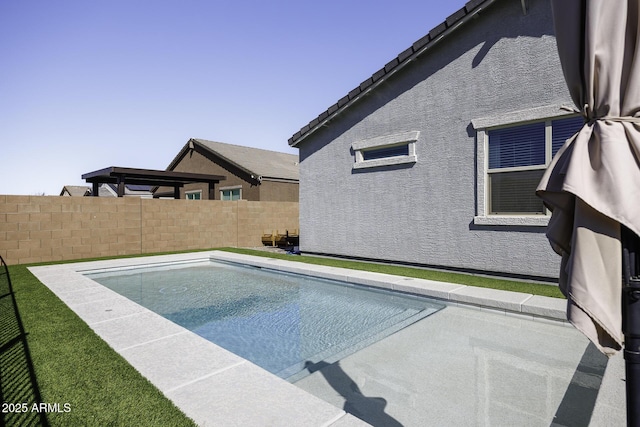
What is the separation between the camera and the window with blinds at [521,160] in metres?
7.77

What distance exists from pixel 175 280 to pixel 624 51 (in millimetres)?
10803

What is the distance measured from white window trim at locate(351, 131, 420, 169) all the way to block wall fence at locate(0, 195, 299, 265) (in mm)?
8627

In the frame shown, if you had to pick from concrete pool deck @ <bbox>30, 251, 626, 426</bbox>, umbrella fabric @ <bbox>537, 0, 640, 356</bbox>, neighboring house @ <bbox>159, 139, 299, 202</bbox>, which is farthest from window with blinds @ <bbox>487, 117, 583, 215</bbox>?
neighboring house @ <bbox>159, 139, 299, 202</bbox>

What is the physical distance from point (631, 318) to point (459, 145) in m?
8.27

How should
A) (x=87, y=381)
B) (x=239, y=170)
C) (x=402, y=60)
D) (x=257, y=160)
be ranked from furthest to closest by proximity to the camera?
(x=257, y=160), (x=239, y=170), (x=402, y=60), (x=87, y=381)

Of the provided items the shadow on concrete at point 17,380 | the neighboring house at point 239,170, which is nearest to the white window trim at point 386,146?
the shadow on concrete at point 17,380

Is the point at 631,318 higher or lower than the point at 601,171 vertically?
Result: lower

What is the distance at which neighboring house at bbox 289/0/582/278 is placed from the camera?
796 cm

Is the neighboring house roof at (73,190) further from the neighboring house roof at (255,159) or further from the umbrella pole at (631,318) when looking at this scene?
the umbrella pole at (631,318)

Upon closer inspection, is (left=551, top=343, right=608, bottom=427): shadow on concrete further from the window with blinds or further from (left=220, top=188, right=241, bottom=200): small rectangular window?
(left=220, top=188, right=241, bottom=200): small rectangular window

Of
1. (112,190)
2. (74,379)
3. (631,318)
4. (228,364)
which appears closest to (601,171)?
(631,318)

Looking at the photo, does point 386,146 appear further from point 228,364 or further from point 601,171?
point 601,171

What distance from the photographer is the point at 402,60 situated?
33.3ft

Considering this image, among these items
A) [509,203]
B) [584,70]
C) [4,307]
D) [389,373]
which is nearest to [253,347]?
[389,373]
